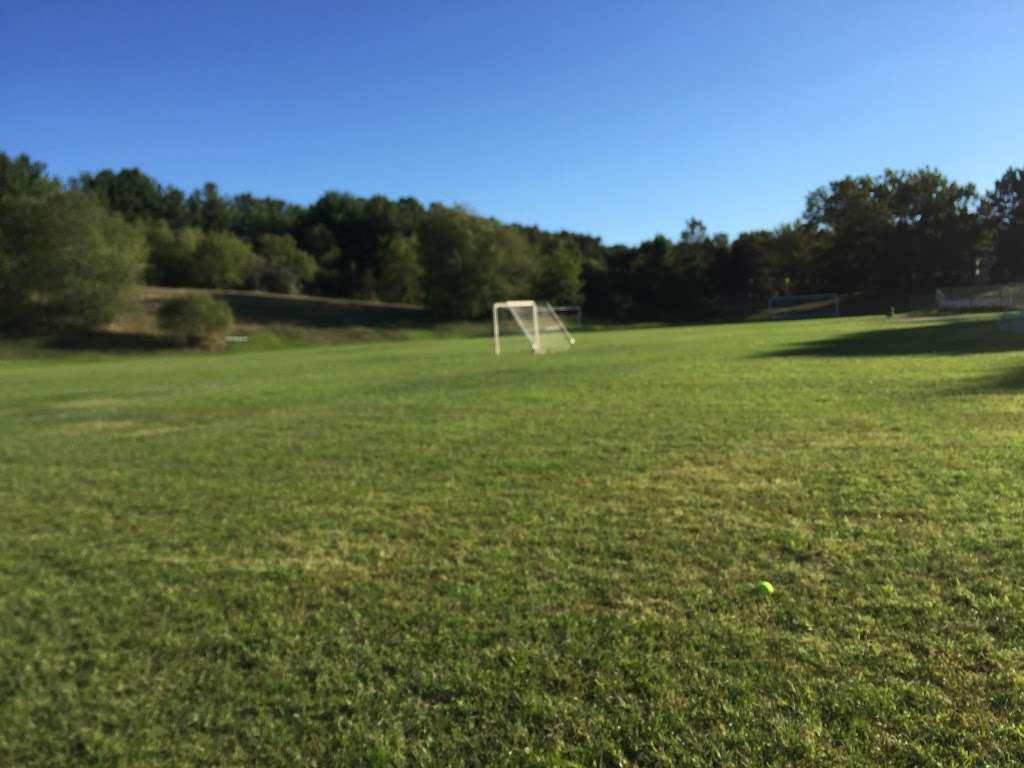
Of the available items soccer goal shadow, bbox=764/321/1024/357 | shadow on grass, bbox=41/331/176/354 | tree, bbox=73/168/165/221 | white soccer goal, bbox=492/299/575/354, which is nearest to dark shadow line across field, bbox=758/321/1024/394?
soccer goal shadow, bbox=764/321/1024/357

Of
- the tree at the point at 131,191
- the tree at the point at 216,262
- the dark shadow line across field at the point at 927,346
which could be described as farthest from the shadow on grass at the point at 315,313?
the dark shadow line across field at the point at 927,346

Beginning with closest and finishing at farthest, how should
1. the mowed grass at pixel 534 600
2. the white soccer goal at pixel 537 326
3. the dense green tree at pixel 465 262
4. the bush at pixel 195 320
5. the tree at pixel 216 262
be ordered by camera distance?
the mowed grass at pixel 534 600, the white soccer goal at pixel 537 326, the bush at pixel 195 320, the dense green tree at pixel 465 262, the tree at pixel 216 262

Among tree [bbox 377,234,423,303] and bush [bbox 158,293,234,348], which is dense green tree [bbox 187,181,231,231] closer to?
tree [bbox 377,234,423,303]

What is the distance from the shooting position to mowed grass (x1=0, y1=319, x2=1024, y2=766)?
2580mm

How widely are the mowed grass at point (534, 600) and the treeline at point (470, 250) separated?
51775 mm

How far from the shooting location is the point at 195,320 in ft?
159

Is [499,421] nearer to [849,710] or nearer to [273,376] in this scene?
[849,710]

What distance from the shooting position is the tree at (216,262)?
74.5 metres

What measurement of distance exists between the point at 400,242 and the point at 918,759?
85911mm

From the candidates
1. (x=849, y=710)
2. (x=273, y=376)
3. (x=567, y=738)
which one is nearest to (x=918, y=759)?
(x=849, y=710)

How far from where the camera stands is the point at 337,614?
12.0ft

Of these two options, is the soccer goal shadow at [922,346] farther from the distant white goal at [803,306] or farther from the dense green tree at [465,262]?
the distant white goal at [803,306]

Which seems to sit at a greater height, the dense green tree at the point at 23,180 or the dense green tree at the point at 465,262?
the dense green tree at the point at 23,180

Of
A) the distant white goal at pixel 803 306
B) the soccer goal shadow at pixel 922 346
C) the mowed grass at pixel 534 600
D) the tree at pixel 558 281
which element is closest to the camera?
the mowed grass at pixel 534 600
